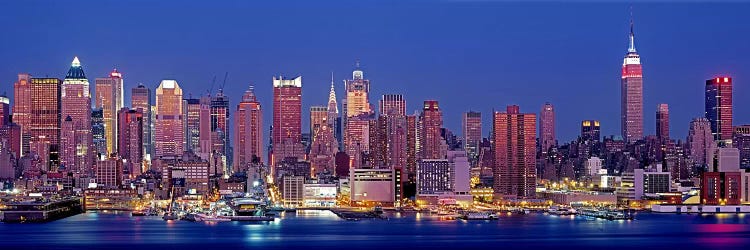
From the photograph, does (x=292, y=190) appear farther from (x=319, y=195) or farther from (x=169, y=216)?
(x=169, y=216)

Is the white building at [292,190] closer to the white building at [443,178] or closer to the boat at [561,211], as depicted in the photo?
the white building at [443,178]

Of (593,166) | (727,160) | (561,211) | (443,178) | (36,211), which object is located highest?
(727,160)

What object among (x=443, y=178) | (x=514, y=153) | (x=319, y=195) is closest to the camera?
(x=319, y=195)

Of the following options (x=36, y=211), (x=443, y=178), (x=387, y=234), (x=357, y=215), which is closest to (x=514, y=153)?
(x=443, y=178)

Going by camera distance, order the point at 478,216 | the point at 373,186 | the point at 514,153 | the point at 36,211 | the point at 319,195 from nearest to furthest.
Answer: the point at 36,211 → the point at 478,216 → the point at 373,186 → the point at 319,195 → the point at 514,153

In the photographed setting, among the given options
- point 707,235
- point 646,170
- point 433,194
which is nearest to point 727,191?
point 646,170

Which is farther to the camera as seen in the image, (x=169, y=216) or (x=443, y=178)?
(x=443, y=178)
